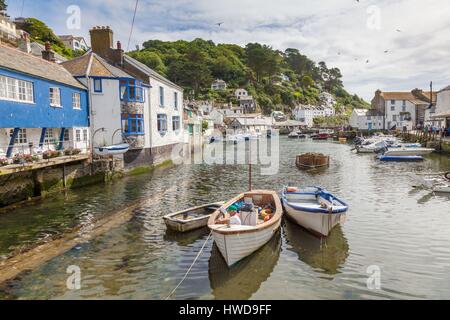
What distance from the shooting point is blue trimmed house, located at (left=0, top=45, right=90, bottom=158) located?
2045 cm

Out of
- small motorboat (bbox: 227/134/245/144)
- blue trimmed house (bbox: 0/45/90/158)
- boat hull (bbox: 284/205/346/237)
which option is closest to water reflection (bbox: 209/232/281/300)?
boat hull (bbox: 284/205/346/237)

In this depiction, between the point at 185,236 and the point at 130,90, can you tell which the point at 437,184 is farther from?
the point at 130,90

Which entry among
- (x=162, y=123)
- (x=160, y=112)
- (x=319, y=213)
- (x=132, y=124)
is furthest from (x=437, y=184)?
(x=160, y=112)

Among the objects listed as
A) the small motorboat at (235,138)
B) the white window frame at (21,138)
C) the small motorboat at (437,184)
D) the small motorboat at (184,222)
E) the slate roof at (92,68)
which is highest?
the slate roof at (92,68)

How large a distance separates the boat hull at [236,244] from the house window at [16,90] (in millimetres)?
16694

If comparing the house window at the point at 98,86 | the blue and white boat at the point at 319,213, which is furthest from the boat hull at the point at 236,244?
the house window at the point at 98,86

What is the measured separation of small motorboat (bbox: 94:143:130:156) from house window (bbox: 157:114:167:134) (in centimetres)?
812

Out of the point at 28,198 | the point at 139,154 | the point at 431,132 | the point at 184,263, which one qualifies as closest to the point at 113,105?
the point at 139,154

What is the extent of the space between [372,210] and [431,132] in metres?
48.5

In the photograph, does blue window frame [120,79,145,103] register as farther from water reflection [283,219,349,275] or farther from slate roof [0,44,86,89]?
water reflection [283,219,349,275]

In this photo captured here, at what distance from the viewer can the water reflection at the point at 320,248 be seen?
1211 cm

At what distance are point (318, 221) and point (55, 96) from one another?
21714mm

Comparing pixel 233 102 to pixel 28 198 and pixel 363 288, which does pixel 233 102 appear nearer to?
pixel 28 198

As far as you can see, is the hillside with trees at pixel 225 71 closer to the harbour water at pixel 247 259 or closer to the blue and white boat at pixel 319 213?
the harbour water at pixel 247 259
